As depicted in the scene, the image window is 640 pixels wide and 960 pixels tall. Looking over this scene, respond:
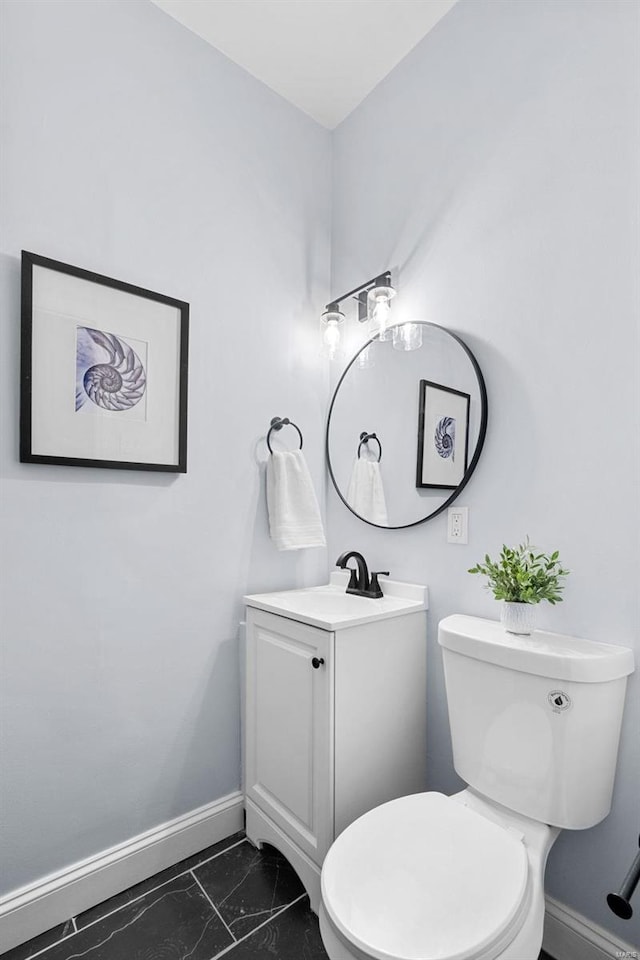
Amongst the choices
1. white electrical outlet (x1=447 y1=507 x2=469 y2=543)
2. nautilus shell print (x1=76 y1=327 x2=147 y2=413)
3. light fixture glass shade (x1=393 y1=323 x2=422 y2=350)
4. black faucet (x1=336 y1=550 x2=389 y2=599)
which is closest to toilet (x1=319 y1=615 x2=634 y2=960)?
white electrical outlet (x1=447 y1=507 x2=469 y2=543)

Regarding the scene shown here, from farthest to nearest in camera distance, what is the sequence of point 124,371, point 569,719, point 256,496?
point 256,496 → point 124,371 → point 569,719

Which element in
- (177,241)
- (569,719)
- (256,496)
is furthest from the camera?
(256,496)

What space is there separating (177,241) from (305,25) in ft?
2.83

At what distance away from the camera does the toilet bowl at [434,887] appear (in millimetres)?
795

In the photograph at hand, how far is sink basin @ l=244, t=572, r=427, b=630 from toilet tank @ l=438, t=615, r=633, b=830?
1.00ft

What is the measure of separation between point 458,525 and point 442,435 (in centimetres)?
29

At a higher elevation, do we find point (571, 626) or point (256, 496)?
point (256, 496)

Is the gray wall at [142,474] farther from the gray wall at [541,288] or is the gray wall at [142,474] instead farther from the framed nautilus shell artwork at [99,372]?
the gray wall at [541,288]

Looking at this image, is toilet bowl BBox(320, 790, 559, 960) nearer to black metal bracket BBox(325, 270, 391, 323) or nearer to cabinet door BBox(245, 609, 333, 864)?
cabinet door BBox(245, 609, 333, 864)

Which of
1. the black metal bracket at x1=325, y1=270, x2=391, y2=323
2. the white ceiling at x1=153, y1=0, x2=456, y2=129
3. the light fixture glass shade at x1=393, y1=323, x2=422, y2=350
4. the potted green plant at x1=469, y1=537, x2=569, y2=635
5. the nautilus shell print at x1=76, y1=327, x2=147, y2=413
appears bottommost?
the potted green plant at x1=469, y1=537, x2=569, y2=635

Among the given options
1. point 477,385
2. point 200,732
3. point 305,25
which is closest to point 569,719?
point 477,385

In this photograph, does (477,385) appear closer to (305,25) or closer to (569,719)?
(569,719)

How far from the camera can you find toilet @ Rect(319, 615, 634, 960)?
821 millimetres

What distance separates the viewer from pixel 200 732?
1.62m
